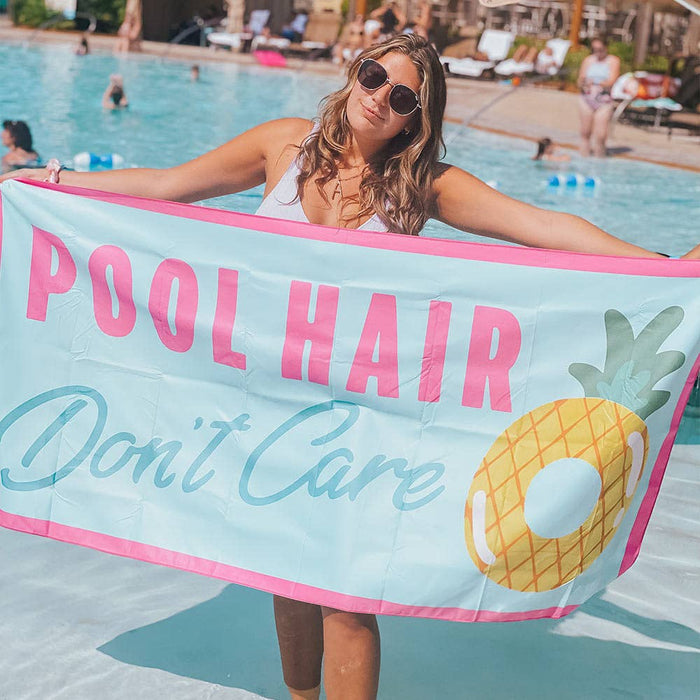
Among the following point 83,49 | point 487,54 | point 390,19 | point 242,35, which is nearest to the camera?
point 390,19

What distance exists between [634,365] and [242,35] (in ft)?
85.9

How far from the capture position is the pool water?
12.5 metres

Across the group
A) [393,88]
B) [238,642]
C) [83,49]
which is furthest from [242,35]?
[393,88]

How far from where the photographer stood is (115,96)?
16859mm

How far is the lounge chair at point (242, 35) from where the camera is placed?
2725 centimetres

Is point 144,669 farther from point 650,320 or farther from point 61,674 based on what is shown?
point 650,320

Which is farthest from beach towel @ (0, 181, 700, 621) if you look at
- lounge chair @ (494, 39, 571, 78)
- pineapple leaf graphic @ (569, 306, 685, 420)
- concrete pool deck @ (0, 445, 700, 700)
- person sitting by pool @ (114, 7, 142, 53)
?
person sitting by pool @ (114, 7, 142, 53)

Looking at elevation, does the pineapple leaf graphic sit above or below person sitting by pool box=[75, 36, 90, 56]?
below

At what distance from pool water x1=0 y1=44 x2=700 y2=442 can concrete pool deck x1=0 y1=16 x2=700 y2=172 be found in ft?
1.89

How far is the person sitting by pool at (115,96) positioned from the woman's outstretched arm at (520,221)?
1495cm

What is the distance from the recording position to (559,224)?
104 inches

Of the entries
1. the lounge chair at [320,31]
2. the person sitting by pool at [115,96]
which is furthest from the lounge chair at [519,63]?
the person sitting by pool at [115,96]

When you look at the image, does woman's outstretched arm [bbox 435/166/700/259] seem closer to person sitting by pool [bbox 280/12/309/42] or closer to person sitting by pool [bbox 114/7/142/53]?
person sitting by pool [bbox 114/7/142/53]

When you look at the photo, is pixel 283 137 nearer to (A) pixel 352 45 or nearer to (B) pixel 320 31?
(A) pixel 352 45
